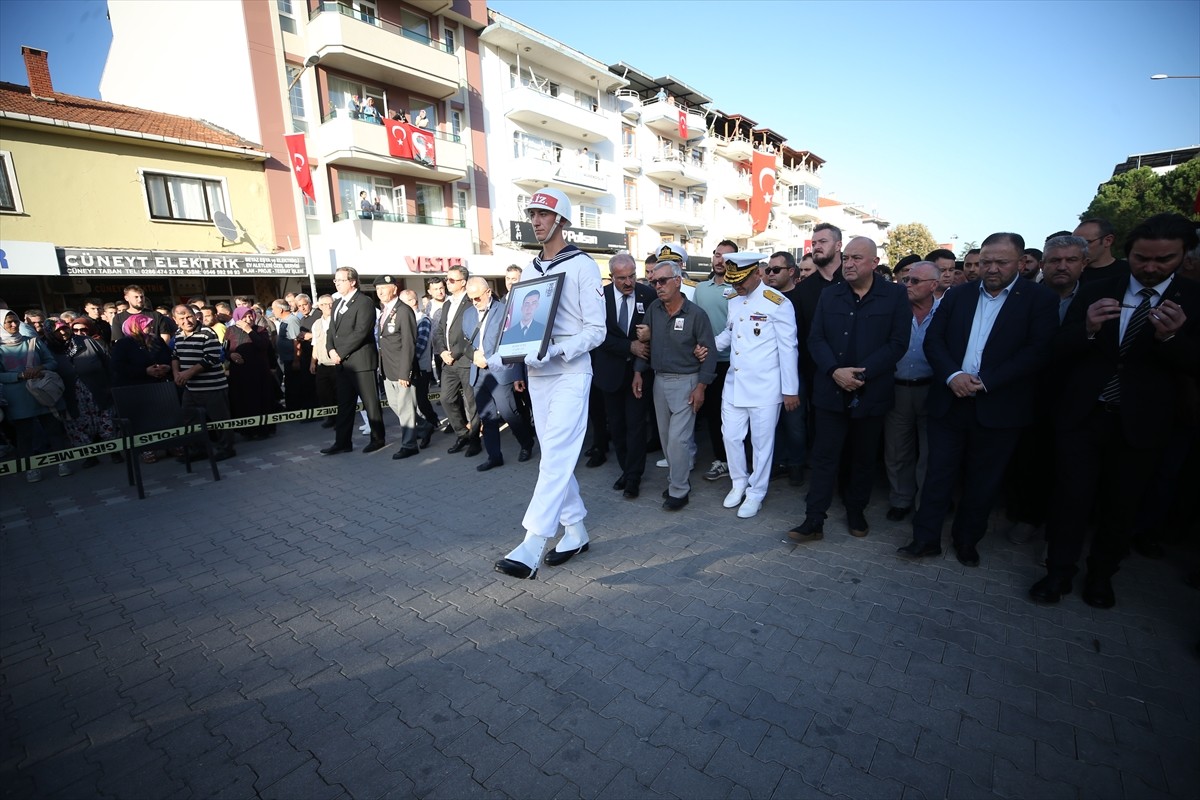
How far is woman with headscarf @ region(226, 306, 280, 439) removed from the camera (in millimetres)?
8047

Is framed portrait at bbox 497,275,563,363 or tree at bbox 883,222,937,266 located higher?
tree at bbox 883,222,937,266

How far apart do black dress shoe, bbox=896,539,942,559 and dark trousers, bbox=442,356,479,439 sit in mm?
4774

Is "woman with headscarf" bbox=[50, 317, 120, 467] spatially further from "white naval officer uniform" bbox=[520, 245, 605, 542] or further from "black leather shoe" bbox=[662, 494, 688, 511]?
"black leather shoe" bbox=[662, 494, 688, 511]

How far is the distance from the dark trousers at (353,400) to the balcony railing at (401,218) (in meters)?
13.7

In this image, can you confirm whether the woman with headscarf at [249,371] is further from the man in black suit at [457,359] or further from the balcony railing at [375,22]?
the balcony railing at [375,22]

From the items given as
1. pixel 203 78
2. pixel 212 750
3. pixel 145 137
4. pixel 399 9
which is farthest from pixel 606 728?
pixel 399 9

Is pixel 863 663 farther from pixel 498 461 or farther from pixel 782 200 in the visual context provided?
pixel 782 200

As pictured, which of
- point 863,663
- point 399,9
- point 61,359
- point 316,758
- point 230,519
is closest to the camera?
point 316,758

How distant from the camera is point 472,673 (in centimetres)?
289

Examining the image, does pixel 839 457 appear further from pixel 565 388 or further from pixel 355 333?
pixel 355 333

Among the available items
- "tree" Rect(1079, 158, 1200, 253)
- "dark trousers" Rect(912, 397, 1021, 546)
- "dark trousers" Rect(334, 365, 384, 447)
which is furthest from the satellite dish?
"tree" Rect(1079, 158, 1200, 253)

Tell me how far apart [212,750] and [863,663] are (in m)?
3.18

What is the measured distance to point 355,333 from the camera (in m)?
6.82

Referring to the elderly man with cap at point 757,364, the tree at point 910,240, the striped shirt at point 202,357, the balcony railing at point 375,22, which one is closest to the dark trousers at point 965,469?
the elderly man with cap at point 757,364
